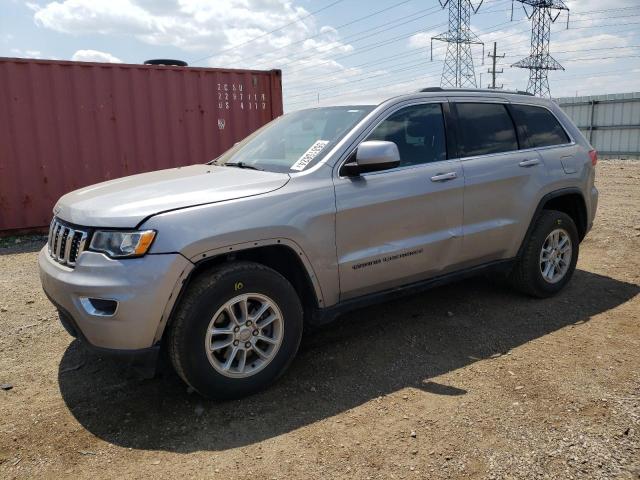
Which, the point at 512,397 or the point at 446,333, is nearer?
the point at 512,397

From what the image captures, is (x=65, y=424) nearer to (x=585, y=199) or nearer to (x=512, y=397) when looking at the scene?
(x=512, y=397)

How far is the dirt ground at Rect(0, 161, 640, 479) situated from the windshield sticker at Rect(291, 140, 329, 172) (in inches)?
52.2

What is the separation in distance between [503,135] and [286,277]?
2.27m

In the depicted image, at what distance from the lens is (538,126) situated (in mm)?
4707

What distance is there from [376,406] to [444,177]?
1702 mm

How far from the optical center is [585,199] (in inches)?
193

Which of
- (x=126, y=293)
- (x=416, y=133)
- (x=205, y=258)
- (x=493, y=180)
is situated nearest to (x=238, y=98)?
(x=416, y=133)

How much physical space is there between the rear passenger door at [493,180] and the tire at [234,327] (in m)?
1.63

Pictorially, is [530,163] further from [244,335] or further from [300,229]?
[244,335]

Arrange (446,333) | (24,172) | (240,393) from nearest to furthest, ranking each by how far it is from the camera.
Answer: (240,393), (446,333), (24,172)

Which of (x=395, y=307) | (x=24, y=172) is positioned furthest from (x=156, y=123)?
(x=395, y=307)

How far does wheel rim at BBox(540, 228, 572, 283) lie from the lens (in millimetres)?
4715

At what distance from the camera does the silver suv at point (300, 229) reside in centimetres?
281

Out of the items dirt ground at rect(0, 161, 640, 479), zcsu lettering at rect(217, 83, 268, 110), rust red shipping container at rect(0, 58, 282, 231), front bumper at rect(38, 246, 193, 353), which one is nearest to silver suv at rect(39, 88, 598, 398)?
front bumper at rect(38, 246, 193, 353)
